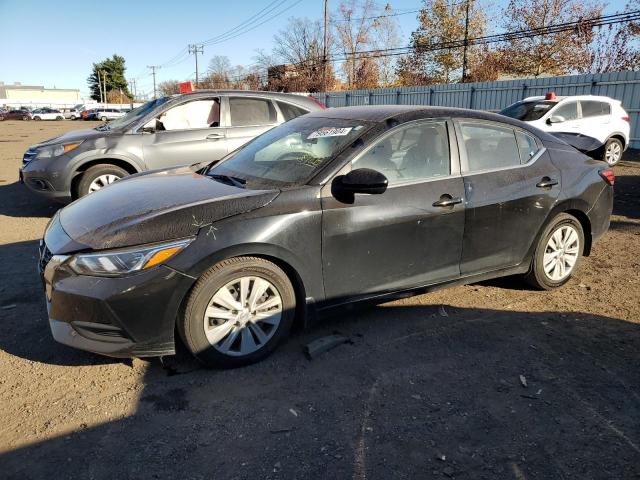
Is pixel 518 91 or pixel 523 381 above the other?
pixel 518 91

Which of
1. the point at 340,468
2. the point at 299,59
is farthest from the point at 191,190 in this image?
the point at 299,59

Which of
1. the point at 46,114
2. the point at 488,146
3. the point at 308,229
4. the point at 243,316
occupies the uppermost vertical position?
the point at 46,114

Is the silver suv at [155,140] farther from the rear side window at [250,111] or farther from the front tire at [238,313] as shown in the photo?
the front tire at [238,313]

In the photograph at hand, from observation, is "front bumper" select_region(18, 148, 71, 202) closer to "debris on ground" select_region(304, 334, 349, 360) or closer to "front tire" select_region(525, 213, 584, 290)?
"debris on ground" select_region(304, 334, 349, 360)

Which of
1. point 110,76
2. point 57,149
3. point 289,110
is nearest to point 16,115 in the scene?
point 110,76

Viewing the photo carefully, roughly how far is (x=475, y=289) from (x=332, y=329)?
5.28 ft

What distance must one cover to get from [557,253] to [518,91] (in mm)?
17599

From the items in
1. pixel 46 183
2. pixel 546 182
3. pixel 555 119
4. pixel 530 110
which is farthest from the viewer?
pixel 530 110

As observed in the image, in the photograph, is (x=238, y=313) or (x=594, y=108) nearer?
(x=238, y=313)

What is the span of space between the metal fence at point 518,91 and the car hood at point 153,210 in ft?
56.0

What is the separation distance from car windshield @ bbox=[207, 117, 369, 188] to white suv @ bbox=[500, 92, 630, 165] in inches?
375

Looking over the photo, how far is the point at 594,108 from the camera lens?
12.6 metres

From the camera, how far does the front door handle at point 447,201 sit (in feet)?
12.2

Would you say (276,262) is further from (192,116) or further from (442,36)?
(442,36)
